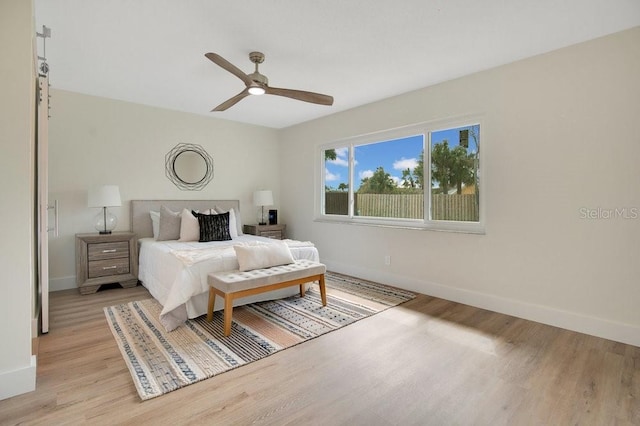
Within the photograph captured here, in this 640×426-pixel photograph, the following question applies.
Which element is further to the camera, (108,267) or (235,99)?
(108,267)

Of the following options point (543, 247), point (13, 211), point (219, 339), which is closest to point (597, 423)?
point (543, 247)

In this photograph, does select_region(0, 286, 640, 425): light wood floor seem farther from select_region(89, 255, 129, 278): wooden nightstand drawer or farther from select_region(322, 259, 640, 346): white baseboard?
select_region(89, 255, 129, 278): wooden nightstand drawer

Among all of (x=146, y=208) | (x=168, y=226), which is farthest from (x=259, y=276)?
(x=146, y=208)

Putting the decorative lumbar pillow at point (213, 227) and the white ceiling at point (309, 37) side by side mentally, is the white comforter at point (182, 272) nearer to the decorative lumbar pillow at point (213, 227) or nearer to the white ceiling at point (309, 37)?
the decorative lumbar pillow at point (213, 227)

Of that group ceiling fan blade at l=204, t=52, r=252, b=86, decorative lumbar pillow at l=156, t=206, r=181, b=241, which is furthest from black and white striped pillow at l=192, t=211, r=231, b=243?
ceiling fan blade at l=204, t=52, r=252, b=86

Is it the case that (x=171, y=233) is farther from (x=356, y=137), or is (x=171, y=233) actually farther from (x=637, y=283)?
(x=637, y=283)

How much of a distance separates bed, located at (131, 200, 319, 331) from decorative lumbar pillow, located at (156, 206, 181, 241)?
93mm

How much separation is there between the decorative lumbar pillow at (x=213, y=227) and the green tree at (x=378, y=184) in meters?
2.04

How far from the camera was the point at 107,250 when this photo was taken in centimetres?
382

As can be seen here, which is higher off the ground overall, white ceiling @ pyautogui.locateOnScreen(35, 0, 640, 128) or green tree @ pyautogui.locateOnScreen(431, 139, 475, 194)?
white ceiling @ pyautogui.locateOnScreen(35, 0, 640, 128)

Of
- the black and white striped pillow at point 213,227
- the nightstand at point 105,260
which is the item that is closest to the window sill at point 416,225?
the black and white striped pillow at point 213,227

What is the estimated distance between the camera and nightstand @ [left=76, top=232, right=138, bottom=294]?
3.68m

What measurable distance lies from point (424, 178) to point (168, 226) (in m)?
3.38

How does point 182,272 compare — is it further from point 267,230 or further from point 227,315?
point 267,230
